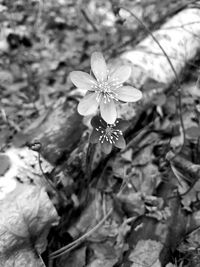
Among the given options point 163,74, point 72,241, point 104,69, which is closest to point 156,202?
point 72,241

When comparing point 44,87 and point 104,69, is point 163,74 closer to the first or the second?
point 104,69

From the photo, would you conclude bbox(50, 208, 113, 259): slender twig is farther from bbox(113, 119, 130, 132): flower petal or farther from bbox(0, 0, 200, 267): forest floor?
bbox(113, 119, 130, 132): flower petal

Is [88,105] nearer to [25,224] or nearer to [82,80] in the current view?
[82,80]

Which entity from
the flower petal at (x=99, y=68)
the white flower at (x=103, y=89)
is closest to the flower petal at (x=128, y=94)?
the white flower at (x=103, y=89)

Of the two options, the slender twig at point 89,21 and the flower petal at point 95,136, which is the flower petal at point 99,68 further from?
the slender twig at point 89,21

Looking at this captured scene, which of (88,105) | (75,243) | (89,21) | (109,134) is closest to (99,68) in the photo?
(88,105)

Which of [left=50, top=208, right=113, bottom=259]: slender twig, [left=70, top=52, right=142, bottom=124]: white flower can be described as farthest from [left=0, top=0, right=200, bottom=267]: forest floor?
[left=70, top=52, right=142, bottom=124]: white flower
